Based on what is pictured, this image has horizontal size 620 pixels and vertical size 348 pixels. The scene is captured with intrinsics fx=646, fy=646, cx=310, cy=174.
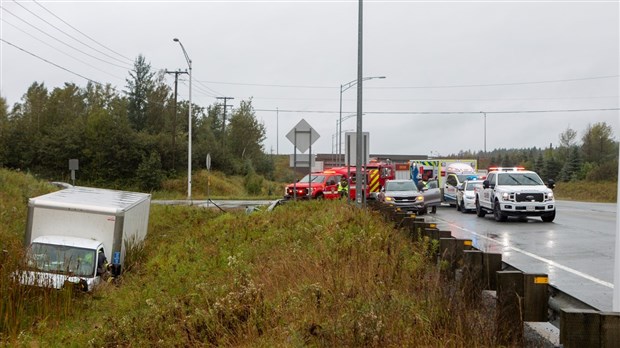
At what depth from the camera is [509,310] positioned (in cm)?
493

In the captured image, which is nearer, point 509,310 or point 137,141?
point 509,310

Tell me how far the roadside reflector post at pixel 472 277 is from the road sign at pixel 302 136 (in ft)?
51.0

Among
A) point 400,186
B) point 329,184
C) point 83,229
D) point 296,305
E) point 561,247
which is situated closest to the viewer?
point 296,305

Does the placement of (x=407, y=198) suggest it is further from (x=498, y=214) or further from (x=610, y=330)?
(x=610, y=330)

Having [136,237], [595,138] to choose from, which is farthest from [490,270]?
[595,138]

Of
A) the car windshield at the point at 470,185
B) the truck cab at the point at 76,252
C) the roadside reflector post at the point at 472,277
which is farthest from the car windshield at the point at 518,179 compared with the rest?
the roadside reflector post at the point at 472,277

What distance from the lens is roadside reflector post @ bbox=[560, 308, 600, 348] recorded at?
3.82 meters

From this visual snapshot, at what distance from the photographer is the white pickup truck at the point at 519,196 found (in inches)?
885

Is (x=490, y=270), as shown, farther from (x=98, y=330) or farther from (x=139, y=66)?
(x=139, y=66)

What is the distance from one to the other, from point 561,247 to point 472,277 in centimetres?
1035

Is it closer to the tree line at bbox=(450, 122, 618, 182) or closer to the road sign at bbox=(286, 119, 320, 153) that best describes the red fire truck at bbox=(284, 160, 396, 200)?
the road sign at bbox=(286, 119, 320, 153)

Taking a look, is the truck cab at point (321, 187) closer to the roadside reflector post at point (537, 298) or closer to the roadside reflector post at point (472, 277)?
the roadside reflector post at point (472, 277)

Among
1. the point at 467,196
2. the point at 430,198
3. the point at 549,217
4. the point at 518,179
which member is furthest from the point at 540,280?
the point at 467,196

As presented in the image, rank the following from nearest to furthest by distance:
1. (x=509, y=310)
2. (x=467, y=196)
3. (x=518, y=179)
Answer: (x=509, y=310), (x=518, y=179), (x=467, y=196)
